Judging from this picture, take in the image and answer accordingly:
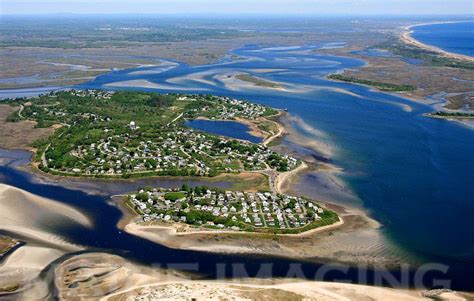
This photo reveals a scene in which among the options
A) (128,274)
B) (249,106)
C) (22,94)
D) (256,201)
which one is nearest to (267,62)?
(249,106)

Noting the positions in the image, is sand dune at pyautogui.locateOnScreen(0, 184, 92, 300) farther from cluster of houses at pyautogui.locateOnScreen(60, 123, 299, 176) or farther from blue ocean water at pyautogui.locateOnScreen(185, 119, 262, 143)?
blue ocean water at pyautogui.locateOnScreen(185, 119, 262, 143)

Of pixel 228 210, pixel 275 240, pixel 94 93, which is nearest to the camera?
pixel 275 240

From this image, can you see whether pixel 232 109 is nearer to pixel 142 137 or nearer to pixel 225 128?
pixel 225 128

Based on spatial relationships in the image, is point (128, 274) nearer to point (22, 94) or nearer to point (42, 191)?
point (42, 191)

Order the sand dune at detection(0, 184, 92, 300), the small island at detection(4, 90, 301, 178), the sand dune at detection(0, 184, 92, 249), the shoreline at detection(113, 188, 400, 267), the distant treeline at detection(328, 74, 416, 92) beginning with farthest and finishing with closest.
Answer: the distant treeline at detection(328, 74, 416, 92) → the small island at detection(4, 90, 301, 178) → the sand dune at detection(0, 184, 92, 249) → the shoreline at detection(113, 188, 400, 267) → the sand dune at detection(0, 184, 92, 300)

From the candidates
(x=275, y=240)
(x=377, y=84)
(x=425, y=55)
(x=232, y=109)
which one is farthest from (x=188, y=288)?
(x=425, y=55)

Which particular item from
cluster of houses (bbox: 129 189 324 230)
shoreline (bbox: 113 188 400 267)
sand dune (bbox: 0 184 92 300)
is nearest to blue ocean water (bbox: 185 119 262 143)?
cluster of houses (bbox: 129 189 324 230)
